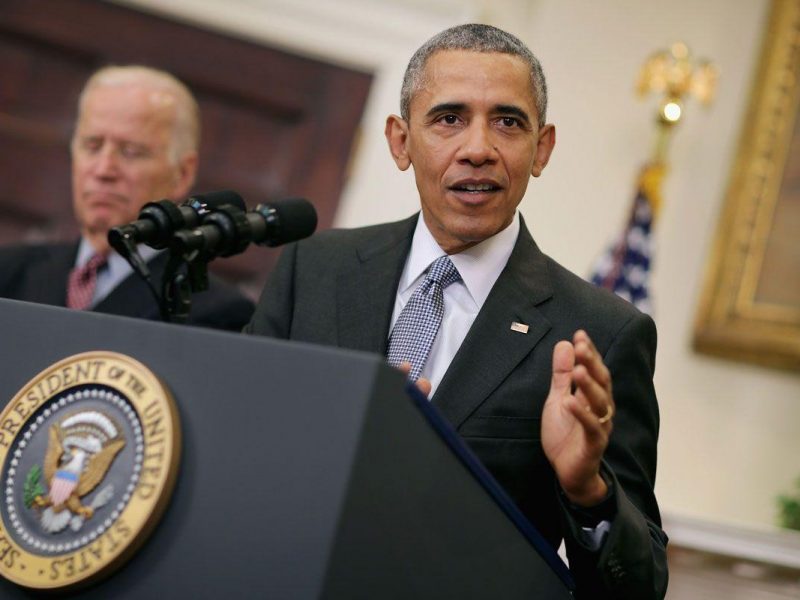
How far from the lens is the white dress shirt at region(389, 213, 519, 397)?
2285 mm

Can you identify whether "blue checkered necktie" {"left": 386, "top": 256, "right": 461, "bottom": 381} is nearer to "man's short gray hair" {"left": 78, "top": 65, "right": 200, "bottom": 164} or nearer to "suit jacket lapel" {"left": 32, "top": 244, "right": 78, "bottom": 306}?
"suit jacket lapel" {"left": 32, "top": 244, "right": 78, "bottom": 306}

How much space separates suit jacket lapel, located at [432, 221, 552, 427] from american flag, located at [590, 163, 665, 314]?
115 inches

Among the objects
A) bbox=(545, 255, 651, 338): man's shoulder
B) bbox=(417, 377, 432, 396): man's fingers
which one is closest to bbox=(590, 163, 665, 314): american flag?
bbox=(545, 255, 651, 338): man's shoulder

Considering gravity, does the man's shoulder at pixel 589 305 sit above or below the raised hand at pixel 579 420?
above

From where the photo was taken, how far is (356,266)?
248 cm

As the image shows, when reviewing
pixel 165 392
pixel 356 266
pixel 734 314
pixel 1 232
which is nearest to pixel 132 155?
pixel 356 266

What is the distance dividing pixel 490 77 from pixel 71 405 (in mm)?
1119

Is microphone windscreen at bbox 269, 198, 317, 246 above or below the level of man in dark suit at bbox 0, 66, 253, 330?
below

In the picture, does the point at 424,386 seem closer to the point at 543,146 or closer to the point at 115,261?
the point at 543,146

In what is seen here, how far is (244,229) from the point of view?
1.83 metres

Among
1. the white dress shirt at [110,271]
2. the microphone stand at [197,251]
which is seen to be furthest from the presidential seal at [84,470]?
the white dress shirt at [110,271]

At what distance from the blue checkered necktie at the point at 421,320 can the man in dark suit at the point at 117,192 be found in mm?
1150

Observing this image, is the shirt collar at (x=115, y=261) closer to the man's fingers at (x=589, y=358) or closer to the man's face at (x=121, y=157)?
the man's face at (x=121, y=157)

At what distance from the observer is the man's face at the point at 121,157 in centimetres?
364
